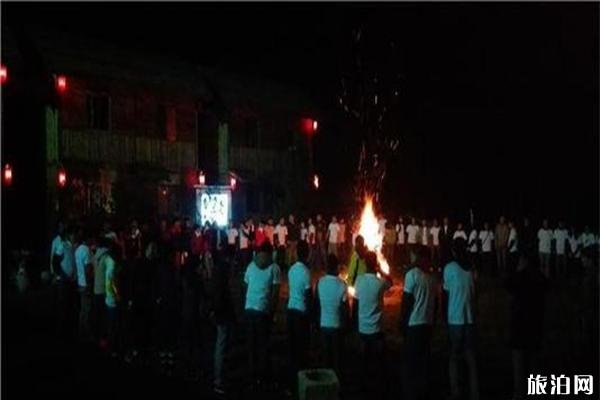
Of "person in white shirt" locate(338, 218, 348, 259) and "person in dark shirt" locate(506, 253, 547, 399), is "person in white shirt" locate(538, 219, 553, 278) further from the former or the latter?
"person in dark shirt" locate(506, 253, 547, 399)

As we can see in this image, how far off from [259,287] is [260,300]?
177 millimetres

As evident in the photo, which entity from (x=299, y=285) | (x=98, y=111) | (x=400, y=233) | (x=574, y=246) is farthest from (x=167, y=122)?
(x=299, y=285)

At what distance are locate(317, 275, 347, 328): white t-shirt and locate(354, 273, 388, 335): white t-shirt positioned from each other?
273 mm

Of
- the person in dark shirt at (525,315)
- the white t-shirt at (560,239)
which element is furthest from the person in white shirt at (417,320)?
the white t-shirt at (560,239)

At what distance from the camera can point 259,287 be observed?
36.4 ft

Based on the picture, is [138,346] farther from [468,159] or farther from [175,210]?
[468,159]

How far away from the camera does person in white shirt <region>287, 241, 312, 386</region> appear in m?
10.9

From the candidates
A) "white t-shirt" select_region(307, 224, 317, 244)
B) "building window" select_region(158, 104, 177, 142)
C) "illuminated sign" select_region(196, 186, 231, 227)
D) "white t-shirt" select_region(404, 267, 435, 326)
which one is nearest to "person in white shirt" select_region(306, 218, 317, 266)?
"white t-shirt" select_region(307, 224, 317, 244)

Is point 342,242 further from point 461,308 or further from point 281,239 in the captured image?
point 461,308

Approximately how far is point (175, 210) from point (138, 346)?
19.4 meters

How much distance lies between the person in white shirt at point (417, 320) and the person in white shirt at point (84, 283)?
6249mm

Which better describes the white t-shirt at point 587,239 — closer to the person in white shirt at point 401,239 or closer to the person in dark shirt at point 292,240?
the person in white shirt at point 401,239

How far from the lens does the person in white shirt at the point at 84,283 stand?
1380cm

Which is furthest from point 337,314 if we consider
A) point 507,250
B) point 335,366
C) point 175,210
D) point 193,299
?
point 175,210
